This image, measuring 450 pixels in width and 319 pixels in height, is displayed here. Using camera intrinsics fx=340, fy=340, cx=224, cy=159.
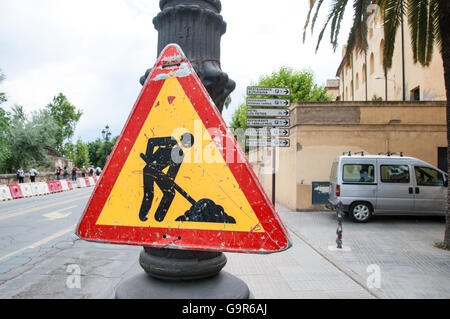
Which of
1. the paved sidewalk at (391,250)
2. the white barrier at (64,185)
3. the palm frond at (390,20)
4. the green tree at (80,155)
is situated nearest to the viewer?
the paved sidewalk at (391,250)

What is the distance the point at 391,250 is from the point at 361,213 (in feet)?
12.5

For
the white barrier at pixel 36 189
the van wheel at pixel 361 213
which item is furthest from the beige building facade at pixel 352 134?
the white barrier at pixel 36 189

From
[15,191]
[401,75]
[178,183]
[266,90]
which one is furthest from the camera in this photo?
[401,75]

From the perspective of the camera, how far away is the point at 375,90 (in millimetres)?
29641

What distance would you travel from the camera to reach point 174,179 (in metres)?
1.47

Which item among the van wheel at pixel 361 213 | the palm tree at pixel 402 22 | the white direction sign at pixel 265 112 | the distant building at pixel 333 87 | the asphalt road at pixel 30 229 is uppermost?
the distant building at pixel 333 87

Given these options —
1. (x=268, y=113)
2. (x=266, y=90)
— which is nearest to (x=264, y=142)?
(x=268, y=113)

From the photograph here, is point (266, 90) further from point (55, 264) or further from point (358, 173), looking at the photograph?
point (55, 264)

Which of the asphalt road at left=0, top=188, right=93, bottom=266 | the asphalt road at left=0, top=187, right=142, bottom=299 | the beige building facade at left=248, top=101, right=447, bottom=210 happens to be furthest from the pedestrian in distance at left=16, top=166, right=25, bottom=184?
the beige building facade at left=248, top=101, right=447, bottom=210

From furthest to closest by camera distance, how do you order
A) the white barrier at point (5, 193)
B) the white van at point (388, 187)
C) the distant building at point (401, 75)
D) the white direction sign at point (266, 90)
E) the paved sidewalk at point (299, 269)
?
the white barrier at point (5, 193) < the distant building at point (401, 75) < the white van at point (388, 187) < the white direction sign at point (266, 90) < the paved sidewalk at point (299, 269)

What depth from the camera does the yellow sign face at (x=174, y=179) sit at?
1416mm

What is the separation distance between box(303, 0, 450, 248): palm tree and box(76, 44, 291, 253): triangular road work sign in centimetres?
768

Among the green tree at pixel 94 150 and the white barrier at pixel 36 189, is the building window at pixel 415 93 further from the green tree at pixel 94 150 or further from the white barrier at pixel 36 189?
the green tree at pixel 94 150
